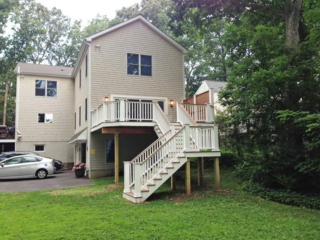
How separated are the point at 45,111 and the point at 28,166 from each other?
26.3 feet

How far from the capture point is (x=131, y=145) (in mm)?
16031

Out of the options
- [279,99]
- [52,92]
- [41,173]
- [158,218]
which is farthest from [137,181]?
[52,92]

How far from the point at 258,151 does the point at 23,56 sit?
1232 inches

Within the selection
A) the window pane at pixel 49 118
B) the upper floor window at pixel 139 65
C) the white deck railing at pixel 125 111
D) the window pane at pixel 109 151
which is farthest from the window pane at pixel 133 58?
the window pane at pixel 49 118

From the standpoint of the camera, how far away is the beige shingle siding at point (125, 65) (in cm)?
1500

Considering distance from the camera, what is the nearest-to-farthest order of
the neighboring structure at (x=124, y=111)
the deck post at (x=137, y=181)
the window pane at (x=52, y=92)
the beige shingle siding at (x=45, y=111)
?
the deck post at (x=137, y=181) < the neighboring structure at (x=124, y=111) < the beige shingle siding at (x=45, y=111) < the window pane at (x=52, y=92)

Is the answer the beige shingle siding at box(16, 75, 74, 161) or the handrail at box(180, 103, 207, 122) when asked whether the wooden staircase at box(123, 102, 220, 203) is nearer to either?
the handrail at box(180, 103, 207, 122)

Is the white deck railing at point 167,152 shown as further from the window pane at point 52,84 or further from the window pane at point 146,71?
the window pane at point 52,84

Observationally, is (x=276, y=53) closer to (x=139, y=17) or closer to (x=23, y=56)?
(x=139, y=17)

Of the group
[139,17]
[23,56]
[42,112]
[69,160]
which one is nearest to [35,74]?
[42,112]

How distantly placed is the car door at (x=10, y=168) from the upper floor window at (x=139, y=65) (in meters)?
7.79

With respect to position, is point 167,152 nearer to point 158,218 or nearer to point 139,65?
point 158,218

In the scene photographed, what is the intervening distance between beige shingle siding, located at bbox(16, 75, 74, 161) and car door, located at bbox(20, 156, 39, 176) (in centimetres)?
662

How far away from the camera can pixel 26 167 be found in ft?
47.2
